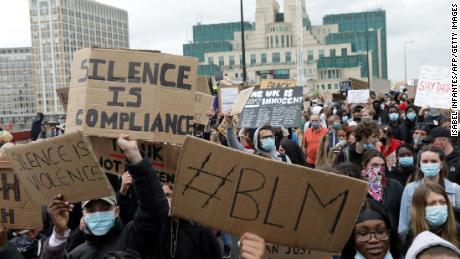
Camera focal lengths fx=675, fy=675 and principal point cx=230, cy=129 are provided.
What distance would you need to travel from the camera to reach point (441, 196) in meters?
4.02

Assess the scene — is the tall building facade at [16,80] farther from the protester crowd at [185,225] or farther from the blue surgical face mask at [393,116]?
the protester crowd at [185,225]

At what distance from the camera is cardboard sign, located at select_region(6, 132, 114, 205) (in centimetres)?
386

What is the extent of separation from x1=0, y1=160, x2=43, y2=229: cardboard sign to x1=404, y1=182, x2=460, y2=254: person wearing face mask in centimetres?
227

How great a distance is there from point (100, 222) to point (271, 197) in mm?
1288

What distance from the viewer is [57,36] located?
16300 cm

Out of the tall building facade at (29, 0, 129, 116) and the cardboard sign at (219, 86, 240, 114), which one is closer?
the cardboard sign at (219, 86, 240, 114)

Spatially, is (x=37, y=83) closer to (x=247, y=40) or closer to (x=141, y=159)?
(x=247, y=40)

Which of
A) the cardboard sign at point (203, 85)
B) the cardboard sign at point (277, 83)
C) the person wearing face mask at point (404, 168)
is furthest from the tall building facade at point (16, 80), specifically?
the person wearing face mask at point (404, 168)

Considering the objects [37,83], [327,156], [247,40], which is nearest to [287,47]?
[247,40]

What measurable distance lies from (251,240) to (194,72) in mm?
1695

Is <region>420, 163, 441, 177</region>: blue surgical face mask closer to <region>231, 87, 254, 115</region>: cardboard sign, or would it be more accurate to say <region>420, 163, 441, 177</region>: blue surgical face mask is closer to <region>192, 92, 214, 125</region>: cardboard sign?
<region>231, 87, 254, 115</region>: cardboard sign

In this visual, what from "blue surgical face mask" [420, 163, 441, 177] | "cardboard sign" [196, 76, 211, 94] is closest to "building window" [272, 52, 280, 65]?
"cardboard sign" [196, 76, 211, 94]

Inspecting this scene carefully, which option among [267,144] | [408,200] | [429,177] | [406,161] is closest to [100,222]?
[408,200]

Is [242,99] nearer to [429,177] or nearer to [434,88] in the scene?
[434,88]
